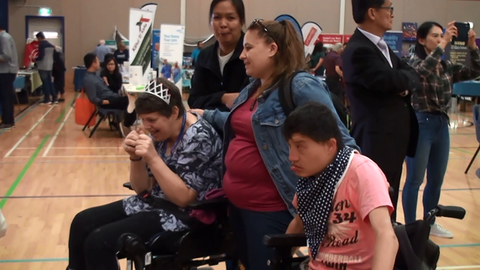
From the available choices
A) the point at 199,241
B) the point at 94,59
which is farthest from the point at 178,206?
the point at 94,59

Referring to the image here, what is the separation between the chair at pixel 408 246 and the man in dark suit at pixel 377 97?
0.95 metres

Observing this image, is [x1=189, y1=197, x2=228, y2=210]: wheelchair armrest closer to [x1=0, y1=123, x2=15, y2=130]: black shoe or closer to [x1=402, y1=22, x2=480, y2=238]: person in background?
[x1=402, y1=22, x2=480, y2=238]: person in background

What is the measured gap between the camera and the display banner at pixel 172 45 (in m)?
9.94

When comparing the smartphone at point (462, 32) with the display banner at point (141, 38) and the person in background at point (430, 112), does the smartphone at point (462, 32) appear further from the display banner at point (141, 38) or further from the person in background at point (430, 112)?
the display banner at point (141, 38)

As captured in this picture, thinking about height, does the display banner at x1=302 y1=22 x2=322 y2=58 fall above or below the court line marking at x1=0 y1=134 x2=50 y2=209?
above

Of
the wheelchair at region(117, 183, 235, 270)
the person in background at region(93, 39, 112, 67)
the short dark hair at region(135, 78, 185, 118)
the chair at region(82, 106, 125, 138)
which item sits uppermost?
the person in background at region(93, 39, 112, 67)

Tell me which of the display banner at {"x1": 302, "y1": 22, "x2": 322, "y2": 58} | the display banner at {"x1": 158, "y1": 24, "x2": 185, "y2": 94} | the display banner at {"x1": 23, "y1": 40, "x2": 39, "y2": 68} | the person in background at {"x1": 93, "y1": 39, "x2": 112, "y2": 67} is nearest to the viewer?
the display banner at {"x1": 158, "y1": 24, "x2": 185, "y2": 94}

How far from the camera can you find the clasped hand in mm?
2398

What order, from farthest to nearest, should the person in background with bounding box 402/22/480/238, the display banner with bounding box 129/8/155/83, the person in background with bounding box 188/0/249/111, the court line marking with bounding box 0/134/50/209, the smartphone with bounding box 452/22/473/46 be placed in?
the display banner with bounding box 129/8/155/83, the court line marking with bounding box 0/134/50/209, the smartphone with bounding box 452/22/473/46, the person in background with bounding box 402/22/480/238, the person in background with bounding box 188/0/249/111

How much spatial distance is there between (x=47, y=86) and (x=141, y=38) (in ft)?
15.6

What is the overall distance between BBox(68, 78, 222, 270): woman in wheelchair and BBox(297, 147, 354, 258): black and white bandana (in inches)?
27.7

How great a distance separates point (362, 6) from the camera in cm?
290

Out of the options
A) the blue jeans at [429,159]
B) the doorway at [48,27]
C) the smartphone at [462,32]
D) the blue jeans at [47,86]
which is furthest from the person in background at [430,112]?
the doorway at [48,27]

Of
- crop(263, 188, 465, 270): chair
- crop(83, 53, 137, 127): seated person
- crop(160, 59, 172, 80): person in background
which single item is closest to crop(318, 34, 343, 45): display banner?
crop(160, 59, 172, 80): person in background
